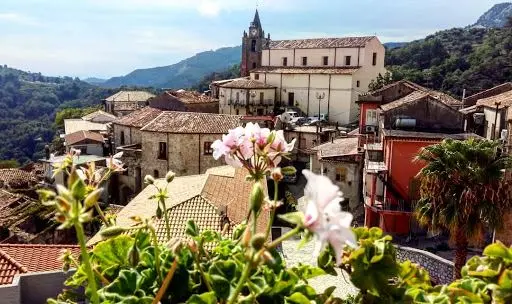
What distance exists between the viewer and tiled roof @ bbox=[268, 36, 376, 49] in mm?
56759

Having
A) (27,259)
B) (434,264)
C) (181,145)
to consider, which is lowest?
(434,264)

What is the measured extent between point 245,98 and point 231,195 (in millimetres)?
35965

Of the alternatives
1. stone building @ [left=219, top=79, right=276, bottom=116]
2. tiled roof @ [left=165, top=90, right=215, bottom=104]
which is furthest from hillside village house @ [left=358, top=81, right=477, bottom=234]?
tiled roof @ [left=165, top=90, right=215, bottom=104]

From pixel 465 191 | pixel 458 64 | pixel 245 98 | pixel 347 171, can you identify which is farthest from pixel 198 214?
pixel 458 64

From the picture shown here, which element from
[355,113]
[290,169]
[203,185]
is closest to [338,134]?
[355,113]

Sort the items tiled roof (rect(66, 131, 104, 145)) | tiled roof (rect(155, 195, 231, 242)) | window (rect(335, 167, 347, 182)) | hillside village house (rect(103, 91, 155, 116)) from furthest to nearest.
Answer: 1. hillside village house (rect(103, 91, 155, 116))
2. tiled roof (rect(66, 131, 104, 145))
3. window (rect(335, 167, 347, 182))
4. tiled roof (rect(155, 195, 231, 242))

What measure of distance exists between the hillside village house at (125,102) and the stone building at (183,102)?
52.8 feet

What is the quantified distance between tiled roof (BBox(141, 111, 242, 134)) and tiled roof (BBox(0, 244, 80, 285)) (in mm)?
22318

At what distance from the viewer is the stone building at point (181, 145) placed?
115ft

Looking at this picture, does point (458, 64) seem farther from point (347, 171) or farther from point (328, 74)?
point (347, 171)

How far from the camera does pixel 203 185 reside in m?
20.3

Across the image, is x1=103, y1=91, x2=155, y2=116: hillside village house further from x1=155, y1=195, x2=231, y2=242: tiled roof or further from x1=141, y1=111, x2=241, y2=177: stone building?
x1=155, y1=195, x2=231, y2=242: tiled roof

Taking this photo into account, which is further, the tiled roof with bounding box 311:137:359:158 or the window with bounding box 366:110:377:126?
the window with bounding box 366:110:377:126

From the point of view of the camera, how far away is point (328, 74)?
56.1m
